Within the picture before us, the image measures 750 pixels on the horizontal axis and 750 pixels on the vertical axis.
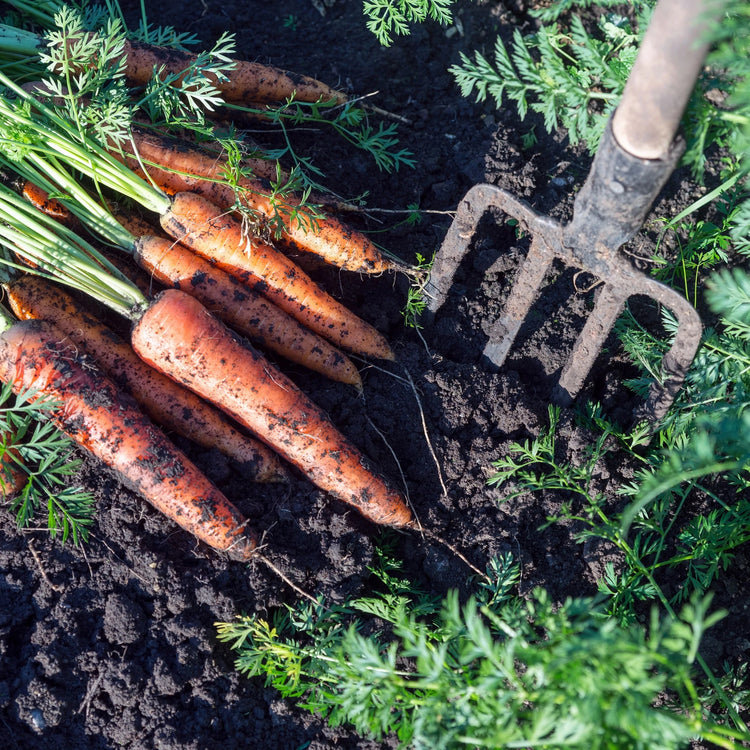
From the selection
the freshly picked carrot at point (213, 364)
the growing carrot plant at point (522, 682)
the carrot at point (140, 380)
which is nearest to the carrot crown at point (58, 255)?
the freshly picked carrot at point (213, 364)

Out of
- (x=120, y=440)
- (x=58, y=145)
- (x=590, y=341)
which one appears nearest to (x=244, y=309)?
(x=120, y=440)

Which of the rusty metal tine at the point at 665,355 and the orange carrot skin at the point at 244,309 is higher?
the rusty metal tine at the point at 665,355

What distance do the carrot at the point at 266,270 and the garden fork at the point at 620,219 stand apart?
0.35 meters

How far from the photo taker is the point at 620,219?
2230 millimetres

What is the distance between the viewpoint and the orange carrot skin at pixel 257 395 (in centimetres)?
256

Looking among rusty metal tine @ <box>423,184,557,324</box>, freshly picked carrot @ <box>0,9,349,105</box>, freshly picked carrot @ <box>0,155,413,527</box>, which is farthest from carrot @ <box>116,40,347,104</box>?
rusty metal tine @ <box>423,184,557,324</box>

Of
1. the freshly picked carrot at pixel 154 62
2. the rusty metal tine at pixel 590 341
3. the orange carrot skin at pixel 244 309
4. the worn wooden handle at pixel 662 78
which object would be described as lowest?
the orange carrot skin at pixel 244 309

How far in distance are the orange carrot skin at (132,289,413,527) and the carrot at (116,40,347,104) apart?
3.59 ft

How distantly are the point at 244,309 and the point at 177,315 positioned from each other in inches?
12.5

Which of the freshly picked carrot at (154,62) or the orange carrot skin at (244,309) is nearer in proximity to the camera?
the freshly picked carrot at (154,62)

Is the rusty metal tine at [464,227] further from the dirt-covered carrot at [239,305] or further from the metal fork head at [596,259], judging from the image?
the dirt-covered carrot at [239,305]

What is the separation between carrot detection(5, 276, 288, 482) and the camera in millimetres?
2637

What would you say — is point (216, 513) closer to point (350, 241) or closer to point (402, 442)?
point (402, 442)

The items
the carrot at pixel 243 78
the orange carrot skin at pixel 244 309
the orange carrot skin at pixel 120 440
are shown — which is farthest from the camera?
the carrot at pixel 243 78
